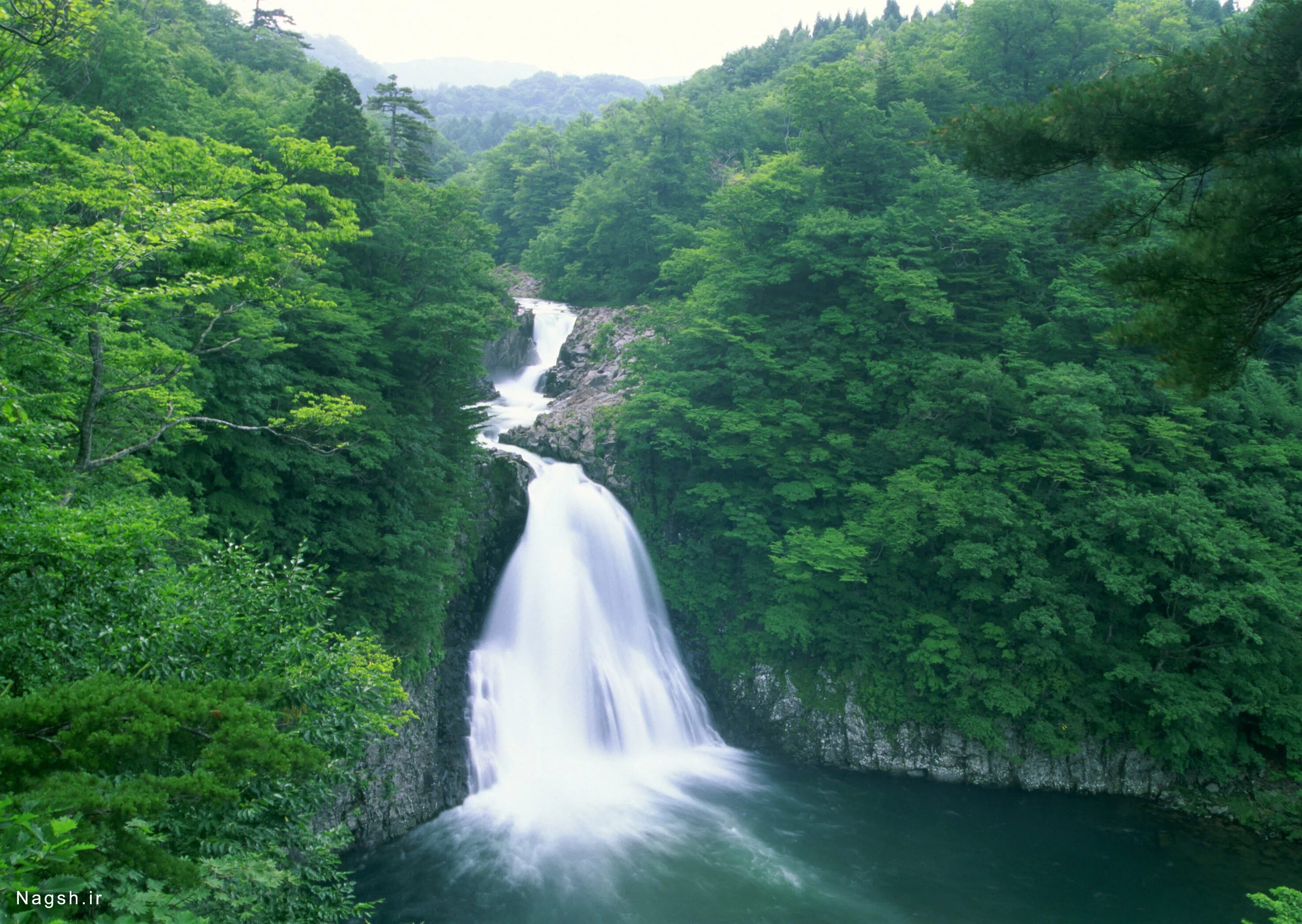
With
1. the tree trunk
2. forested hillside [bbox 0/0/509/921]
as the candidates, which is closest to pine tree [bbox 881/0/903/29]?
forested hillside [bbox 0/0/509/921]

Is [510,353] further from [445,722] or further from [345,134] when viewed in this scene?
[445,722]

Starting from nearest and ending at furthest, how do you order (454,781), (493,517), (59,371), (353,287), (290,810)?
(290,810) < (59,371) < (454,781) < (353,287) < (493,517)

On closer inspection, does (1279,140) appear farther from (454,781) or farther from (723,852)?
(454,781)

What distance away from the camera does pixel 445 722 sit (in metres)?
13.4

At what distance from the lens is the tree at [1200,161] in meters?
4.42

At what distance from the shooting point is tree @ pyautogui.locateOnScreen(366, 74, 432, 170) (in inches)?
987

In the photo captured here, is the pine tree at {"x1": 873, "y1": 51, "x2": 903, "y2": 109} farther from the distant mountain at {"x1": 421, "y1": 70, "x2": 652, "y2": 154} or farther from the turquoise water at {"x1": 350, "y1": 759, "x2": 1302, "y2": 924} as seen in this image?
the distant mountain at {"x1": 421, "y1": 70, "x2": 652, "y2": 154}

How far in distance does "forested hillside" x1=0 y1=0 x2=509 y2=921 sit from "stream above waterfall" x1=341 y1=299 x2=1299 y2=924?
2.51m

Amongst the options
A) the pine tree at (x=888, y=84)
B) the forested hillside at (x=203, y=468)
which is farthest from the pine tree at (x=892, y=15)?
the forested hillside at (x=203, y=468)

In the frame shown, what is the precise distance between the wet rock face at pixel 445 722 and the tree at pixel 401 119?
15013mm

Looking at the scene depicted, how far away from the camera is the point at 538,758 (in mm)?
14070

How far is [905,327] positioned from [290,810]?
16.6m

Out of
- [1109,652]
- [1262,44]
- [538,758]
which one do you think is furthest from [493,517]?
[1262,44]

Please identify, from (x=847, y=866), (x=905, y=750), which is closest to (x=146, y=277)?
(x=847, y=866)
